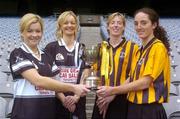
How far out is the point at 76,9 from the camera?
18562 mm

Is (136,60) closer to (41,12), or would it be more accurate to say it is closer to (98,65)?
(98,65)

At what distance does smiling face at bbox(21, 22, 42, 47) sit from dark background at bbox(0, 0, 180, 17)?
16.0 metres

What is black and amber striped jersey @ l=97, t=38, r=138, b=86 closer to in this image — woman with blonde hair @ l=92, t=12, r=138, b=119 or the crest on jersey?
woman with blonde hair @ l=92, t=12, r=138, b=119

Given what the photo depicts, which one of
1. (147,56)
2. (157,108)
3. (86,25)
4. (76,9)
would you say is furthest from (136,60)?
(76,9)

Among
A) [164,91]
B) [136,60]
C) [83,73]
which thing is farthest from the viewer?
[83,73]

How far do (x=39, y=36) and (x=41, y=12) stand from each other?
54.6 ft

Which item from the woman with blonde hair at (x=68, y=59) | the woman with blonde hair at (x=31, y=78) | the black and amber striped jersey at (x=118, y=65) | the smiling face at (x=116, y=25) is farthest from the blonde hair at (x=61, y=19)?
the woman with blonde hair at (x=31, y=78)

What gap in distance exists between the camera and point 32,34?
8.21 ft

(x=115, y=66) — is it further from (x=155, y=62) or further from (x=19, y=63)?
(x=19, y=63)

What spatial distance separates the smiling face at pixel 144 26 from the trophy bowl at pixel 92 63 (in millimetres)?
424

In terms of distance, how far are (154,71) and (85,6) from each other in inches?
648

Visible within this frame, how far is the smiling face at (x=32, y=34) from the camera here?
2.50 meters

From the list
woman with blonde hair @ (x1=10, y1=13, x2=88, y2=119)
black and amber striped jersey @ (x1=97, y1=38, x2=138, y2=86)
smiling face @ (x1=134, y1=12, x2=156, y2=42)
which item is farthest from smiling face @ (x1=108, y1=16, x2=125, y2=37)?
woman with blonde hair @ (x1=10, y1=13, x2=88, y2=119)

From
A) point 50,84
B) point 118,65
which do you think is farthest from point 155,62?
point 50,84
